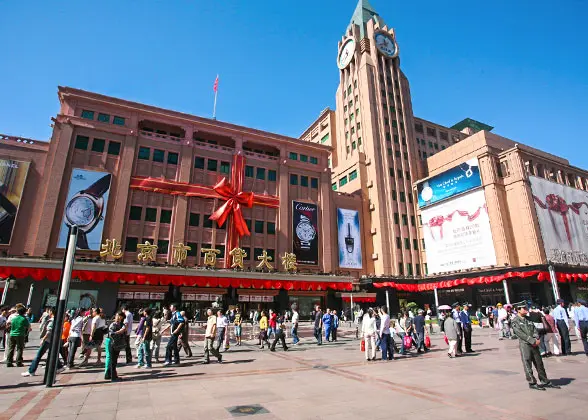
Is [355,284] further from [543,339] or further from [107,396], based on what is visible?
[107,396]

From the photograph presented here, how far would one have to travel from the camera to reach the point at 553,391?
7488 mm

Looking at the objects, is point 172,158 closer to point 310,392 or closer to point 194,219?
point 194,219

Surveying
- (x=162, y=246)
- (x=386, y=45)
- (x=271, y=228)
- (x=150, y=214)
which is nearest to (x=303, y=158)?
(x=271, y=228)

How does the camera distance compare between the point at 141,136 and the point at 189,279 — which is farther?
the point at 141,136

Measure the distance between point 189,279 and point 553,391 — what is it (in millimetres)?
30057

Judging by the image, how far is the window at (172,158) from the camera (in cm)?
3967

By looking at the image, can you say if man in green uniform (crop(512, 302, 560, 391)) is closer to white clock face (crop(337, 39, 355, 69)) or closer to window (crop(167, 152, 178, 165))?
window (crop(167, 152, 178, 165))

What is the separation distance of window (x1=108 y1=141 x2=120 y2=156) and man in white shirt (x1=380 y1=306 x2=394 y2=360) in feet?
115

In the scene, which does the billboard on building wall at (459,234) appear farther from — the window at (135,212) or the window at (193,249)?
the window at (135,212)

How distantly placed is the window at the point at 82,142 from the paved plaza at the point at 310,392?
1216 inches

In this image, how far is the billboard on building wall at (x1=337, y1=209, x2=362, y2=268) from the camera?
4538 cm

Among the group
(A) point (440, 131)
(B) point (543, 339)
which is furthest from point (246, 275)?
→ (A) point (440, 131)

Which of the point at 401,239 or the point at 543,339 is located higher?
the point at 401,239

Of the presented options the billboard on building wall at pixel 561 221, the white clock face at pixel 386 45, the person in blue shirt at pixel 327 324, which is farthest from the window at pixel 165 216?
the white clock face at pixel 386 45
